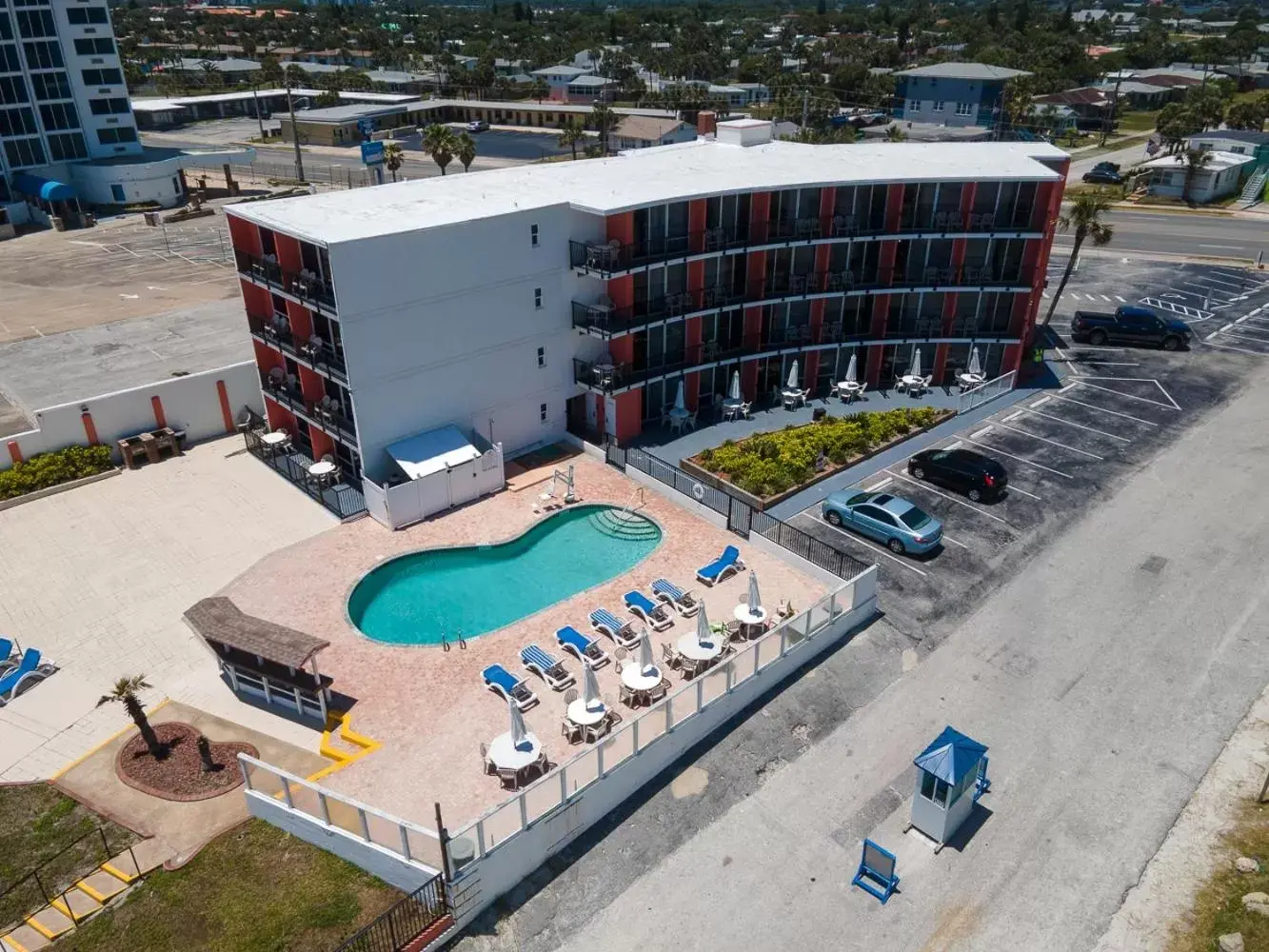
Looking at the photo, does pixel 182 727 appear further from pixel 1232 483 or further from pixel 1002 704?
pixel 1232 483

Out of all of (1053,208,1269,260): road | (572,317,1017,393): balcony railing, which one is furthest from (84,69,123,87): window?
(1053,208,1269,260): road

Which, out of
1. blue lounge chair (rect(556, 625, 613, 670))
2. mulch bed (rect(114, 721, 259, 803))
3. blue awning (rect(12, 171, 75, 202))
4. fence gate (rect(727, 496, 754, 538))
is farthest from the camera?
blue awning (rect(12, 171, 75, 202))

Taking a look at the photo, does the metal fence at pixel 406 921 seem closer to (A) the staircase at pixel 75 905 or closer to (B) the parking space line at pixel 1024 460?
(A) the staircase at pixel 75 905

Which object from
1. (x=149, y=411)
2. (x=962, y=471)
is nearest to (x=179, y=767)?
(x=149, y=411)

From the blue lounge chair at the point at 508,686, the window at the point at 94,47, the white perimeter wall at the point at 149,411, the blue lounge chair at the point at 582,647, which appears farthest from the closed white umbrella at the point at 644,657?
the window at the point at 94,47

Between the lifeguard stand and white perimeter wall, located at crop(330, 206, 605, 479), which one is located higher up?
white perimeter wall, located at crop(330, 206, 605, 479)

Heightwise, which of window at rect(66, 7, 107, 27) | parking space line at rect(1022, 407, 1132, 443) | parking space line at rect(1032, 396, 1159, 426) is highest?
window at rect(66, 7, 107, 27)

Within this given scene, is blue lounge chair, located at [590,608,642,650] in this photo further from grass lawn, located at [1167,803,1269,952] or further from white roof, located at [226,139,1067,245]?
white roof, located at [226,139,1067,245]

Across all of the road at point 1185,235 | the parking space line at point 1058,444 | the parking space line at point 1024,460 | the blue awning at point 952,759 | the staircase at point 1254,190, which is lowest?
the parking space line at point 1024,460
